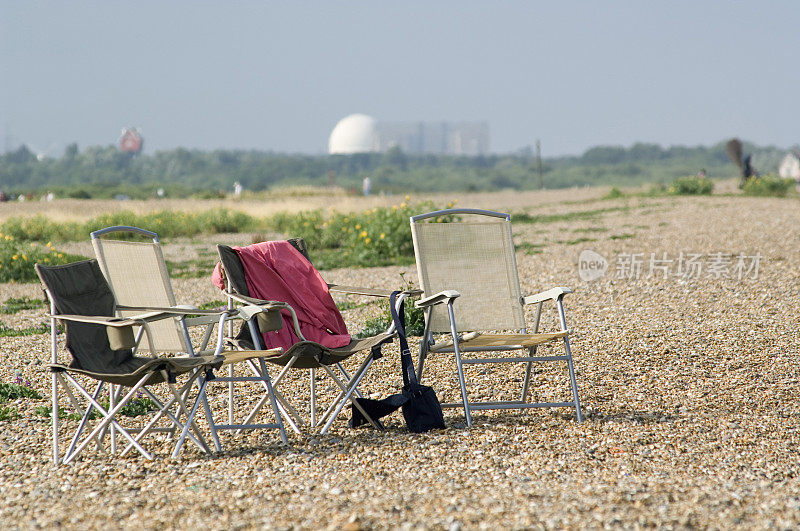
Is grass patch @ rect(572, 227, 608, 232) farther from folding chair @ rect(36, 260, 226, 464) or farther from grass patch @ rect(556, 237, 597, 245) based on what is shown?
folding chair @ rect(36, 260, 226, 464)

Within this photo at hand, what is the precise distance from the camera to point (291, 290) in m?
4.12

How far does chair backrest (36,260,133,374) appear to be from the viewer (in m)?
3.30

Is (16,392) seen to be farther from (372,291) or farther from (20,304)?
(20,304)

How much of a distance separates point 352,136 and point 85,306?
9814 cm

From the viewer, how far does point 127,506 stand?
2617 mm

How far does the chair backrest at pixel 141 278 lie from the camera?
379 centimetres

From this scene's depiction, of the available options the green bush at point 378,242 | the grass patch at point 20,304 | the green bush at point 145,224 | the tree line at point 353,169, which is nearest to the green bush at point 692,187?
the green bush at point 145,224

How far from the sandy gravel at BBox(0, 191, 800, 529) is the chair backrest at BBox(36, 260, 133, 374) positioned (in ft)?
1.30

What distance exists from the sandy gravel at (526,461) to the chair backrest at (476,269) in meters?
0.37

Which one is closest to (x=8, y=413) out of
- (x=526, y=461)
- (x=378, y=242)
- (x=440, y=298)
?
(x=440, y=298)

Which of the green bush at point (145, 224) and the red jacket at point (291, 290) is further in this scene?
the green bush at point (145, 224)

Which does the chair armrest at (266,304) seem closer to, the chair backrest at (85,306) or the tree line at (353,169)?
the chair backrest at (85,306)

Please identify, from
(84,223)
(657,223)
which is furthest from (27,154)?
(657,223)

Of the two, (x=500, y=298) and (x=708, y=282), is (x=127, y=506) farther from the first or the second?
(x=708, y=282)
